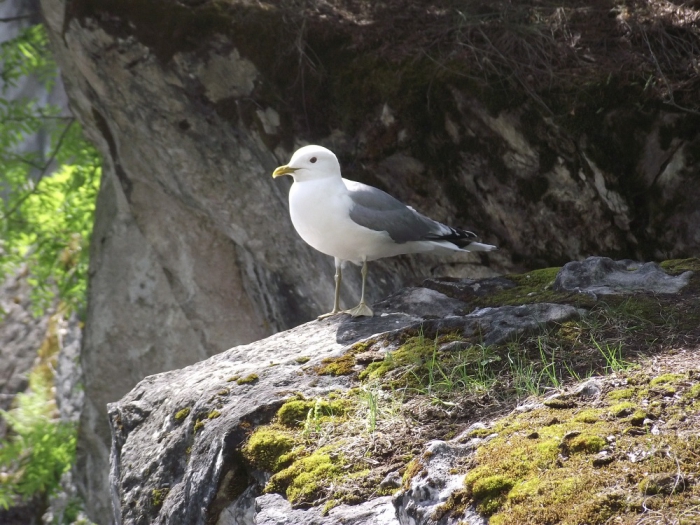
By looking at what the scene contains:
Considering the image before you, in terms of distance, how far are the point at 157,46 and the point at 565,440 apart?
4990 mm

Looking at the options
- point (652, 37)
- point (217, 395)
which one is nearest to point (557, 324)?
point (217, 395)

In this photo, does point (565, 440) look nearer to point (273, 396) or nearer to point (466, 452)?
point (466, 452)

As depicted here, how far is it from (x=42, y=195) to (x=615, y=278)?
804 centimetres

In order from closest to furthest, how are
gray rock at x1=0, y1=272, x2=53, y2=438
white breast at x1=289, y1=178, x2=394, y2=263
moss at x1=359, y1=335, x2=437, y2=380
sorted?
moss at x1=359, y1=335, x2=437, y2=380 → white breast at x1=289, y1=178, x2=394, y2=263 → gray rock at x1=0, y1=272, x2=53, y2=438

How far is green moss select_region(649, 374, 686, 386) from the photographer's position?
2.59m

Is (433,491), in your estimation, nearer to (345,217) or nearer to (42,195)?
(345,217)

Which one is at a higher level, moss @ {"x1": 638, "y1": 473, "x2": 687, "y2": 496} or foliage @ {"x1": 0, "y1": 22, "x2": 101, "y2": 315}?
foliage @ {"x1": 0, "y1": 22, "x2": 101, "y2": 315}

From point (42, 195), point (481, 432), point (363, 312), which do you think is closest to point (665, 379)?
point (481, 432)

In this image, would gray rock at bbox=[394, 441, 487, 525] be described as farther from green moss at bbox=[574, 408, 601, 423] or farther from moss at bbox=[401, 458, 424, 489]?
green moss at bbox=[574, 408, 601, 423]

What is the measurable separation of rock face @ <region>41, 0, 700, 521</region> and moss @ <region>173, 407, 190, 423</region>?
2780mm

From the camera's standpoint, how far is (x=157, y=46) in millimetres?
6309

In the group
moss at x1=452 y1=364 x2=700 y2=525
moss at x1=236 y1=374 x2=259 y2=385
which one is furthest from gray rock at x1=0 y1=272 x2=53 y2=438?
moss at x1=452 y1=364 x2=700 y2=525

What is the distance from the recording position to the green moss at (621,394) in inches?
101

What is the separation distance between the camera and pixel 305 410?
3.01 meters
